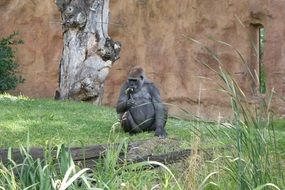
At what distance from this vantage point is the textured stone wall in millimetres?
13227

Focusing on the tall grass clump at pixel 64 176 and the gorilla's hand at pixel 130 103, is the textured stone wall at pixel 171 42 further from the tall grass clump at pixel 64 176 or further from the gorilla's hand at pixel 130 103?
the tall grass clump at pixel 64 176

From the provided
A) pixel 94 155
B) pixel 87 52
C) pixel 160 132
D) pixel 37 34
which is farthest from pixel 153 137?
pixel 37 34

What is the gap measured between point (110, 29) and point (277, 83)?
4.05 meters

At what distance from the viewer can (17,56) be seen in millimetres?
15359

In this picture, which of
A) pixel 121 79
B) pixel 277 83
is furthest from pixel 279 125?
pixel 121 79

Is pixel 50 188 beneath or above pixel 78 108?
above

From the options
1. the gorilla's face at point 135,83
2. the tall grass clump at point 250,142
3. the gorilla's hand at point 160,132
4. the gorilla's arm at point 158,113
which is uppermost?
the tall grass clump at point 250,142

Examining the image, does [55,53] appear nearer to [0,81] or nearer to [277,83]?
[0,81]

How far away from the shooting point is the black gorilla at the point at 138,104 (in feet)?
24.1

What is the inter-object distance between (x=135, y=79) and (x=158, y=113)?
448 millimetres

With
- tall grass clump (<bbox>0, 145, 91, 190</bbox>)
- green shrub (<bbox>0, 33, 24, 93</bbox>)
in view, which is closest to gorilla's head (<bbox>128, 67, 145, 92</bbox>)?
tall grass clump (<bbox>0, 145, 91, 190</bbox>)

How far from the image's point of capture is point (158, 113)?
23.9 feet

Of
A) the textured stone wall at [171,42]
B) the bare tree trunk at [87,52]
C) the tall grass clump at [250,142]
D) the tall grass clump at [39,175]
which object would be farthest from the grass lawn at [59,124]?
the textured stone wall at [171,42]

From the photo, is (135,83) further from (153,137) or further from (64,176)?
(64,176)
